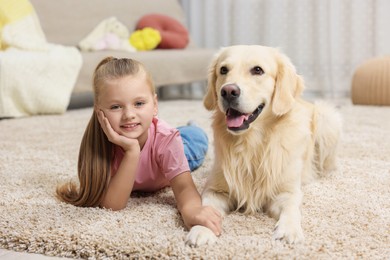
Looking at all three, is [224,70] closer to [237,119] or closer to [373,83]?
[237,119]

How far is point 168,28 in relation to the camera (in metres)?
5.14

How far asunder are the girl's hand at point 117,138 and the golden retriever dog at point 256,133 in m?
0.28

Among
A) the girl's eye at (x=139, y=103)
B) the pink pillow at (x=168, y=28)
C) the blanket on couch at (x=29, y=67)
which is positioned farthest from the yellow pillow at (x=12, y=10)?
the girl's eye at (x=139, y=103)

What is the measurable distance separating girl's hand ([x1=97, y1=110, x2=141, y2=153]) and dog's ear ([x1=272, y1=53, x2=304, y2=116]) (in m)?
0.47

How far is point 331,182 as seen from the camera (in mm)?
1985

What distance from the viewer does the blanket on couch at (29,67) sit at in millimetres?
3607

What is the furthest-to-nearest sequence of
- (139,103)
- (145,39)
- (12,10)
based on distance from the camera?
1. (145,39)
2. (12,10)
3. (139,103)

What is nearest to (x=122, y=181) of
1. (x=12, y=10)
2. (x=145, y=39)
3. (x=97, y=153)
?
(x=97, y=153)

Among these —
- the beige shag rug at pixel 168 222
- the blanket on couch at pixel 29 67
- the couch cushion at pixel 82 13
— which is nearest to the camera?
the beige shag rug at pixel 168 222

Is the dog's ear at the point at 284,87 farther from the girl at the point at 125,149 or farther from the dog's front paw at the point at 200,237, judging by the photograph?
the dog's front paw at the point at 200,237

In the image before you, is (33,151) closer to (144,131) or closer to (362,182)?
(144,131)

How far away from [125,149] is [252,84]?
17.4 inches

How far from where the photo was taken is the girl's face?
5.12 ft

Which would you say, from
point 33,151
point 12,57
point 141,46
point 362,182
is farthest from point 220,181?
point 141,46
